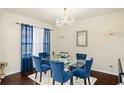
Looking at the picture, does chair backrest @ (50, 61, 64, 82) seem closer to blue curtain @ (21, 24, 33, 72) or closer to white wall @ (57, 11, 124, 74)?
blue curtain @ (21, 24, 33, 72)

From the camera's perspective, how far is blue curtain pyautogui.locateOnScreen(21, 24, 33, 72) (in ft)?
12.8

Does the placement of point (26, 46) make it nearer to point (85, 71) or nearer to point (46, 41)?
point (46, 41)

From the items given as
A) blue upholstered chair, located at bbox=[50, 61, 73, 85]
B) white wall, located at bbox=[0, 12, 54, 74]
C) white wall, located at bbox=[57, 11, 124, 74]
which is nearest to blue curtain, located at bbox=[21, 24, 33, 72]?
white wall, located at bbox=[0, 12, 54, 74]

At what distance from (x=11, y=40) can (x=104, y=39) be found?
3022mm

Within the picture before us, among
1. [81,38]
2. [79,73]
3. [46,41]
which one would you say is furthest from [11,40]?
[81,38]

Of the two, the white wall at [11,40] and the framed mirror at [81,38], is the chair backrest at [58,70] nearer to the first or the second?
the white wall at [11,40]

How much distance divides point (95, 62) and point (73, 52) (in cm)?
100

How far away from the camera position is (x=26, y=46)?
400 centimetres

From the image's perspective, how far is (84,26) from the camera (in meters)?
4.36

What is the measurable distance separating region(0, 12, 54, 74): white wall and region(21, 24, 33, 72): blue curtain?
13 cm

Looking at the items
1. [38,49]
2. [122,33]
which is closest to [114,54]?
[122,33]

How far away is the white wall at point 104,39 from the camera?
3512 mm
